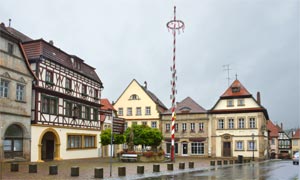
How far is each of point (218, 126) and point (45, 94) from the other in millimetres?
28495

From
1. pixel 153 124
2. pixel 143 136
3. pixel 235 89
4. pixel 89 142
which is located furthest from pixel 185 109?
pixel 89 142

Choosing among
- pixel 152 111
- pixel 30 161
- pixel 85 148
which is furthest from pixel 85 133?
pixel 152 111

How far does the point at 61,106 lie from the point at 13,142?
7.17 m

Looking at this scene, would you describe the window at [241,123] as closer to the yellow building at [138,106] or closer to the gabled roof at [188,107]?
the gabled roof at [188,107]

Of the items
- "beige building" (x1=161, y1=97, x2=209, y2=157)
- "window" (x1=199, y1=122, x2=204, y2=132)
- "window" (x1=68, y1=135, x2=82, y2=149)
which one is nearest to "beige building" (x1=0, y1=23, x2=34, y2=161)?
"window" (x1=68, y1=135, x2=82, y2=149)

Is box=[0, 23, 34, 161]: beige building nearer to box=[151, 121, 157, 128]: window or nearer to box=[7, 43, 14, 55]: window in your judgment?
box=[7, 43, 14, 55]: window

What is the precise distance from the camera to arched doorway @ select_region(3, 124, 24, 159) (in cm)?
2827

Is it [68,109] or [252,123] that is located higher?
[68,109]

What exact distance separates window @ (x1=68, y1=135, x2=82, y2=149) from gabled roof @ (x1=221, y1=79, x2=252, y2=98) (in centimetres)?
2351

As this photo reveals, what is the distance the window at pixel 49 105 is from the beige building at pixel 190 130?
2517 centimetres

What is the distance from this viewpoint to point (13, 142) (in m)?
29.0

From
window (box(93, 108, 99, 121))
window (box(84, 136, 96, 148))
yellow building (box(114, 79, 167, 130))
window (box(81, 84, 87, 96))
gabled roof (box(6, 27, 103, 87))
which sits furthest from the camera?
yellow building (box(114, 79, 167, 130))

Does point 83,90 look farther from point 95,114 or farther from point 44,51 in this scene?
point 44,51

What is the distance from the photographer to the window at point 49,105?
1287 inches
